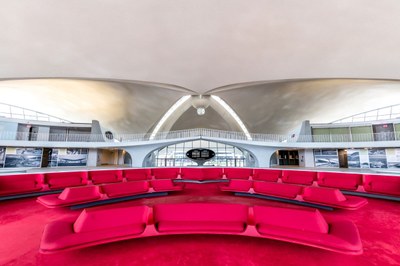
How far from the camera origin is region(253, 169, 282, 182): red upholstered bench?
775 cm

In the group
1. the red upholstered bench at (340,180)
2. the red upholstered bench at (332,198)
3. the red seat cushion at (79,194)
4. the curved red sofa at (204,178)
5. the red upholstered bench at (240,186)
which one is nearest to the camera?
the red upholstered bench at (332,198)

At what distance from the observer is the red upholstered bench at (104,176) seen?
7.14 m

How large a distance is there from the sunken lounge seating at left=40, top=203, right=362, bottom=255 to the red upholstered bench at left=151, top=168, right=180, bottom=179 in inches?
220

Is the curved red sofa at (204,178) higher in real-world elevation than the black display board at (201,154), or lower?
lower

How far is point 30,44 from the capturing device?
362 inches

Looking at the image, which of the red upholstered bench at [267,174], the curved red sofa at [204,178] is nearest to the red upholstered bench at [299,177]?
the curved red sofa at [204,178]

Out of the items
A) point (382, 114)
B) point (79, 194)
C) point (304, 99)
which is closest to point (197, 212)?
point (79, 194)

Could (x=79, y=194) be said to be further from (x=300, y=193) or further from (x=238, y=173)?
(x=238, y=173)

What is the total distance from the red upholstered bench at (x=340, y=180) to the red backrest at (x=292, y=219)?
198 inches

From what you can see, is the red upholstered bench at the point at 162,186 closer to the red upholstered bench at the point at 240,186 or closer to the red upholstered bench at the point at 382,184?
the red upholstered bench at the point at 240,186

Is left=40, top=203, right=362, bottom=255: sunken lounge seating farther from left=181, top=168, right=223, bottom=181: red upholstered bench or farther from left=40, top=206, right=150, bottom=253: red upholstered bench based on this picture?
left=181, top=168, right=223, bottom=181: red upholstered bench

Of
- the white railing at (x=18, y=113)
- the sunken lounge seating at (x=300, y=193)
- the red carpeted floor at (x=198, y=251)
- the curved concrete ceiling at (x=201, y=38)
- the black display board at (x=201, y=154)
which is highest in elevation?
the white railing at (x=18, y=113)

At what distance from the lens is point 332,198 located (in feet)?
14.2

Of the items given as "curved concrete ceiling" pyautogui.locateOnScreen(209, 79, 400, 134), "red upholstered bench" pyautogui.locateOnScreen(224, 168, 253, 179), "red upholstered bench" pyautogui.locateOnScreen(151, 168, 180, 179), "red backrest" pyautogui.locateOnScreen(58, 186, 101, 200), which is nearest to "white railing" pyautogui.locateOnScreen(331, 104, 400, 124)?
"curved concrete ceiling" pyautogui.locateOnScreen(209, 79, 400, 134)
